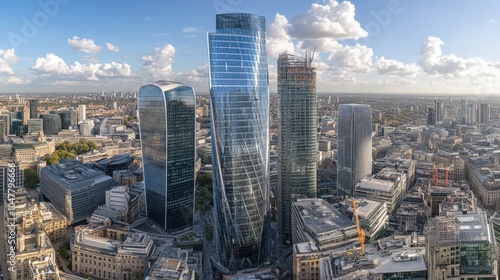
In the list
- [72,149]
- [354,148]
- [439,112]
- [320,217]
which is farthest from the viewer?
[439,112]

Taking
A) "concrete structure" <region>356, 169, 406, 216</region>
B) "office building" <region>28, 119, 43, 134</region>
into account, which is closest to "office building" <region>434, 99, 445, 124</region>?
"concrete structure" <region>356, 169, 406, 216</region>

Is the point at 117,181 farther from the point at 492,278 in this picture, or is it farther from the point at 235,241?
the point at 492,278

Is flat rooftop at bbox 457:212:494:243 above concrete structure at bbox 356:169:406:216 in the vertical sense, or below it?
above

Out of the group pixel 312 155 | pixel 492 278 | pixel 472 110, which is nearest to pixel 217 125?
pixel 312 155

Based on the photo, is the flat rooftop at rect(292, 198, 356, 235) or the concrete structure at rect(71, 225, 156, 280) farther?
the concrete structure at rect(71, 225, 156, 280)

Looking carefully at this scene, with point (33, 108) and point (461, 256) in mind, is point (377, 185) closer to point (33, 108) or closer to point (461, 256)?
point (461, 256)

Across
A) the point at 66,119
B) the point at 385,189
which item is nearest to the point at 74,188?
the point at 385,189

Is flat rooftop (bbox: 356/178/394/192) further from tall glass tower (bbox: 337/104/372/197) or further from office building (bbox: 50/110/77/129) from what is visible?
office building (bbox: 50/110/77/129)

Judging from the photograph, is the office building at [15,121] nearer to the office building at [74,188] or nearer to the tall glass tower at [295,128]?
the office building at [74,188]
